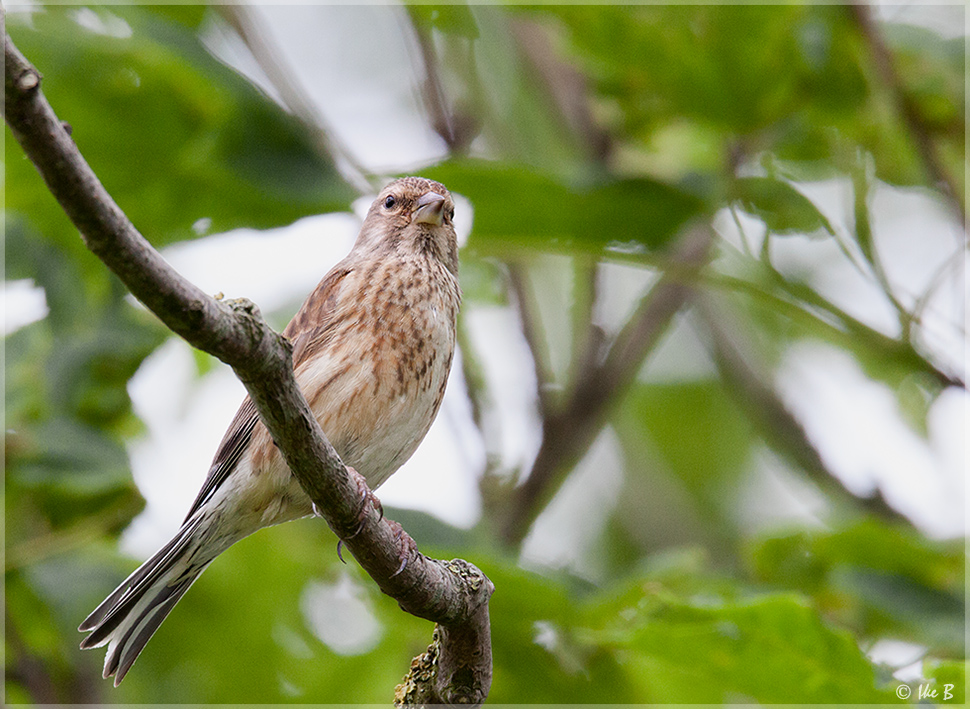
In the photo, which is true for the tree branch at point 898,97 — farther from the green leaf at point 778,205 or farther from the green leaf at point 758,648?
the green leaf at point 758,648

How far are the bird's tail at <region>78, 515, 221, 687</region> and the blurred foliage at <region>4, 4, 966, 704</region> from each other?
0.96m

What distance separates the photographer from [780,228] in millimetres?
5277

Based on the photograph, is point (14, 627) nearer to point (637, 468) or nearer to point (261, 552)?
point (261, 552)

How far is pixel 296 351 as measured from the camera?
158 inches

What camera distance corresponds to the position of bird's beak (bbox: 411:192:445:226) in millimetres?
4215

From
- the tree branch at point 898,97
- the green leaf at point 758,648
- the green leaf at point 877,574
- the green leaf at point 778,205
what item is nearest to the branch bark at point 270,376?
the green leaf at point 758,648

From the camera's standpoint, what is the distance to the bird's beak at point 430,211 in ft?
13.8

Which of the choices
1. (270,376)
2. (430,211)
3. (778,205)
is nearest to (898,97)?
(778,205)

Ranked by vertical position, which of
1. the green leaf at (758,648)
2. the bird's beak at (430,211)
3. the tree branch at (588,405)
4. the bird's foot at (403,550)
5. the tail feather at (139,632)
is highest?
the tree branch at (588,405)

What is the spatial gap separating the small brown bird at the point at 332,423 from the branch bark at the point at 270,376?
2.32 feet

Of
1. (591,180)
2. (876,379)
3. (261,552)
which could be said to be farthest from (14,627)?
(876,379)

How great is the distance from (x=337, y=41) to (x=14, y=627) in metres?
5.01

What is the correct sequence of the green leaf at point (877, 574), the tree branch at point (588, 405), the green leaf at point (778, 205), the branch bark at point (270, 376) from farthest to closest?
1. the tree branch at point (588, 405)
2. the green leaf at point (778, 205)
3. the green leaf at point (877, 574)
4. the branch bark at point (270, 376)

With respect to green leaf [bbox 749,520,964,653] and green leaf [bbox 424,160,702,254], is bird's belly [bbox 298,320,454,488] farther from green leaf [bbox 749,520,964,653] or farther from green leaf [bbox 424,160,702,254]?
green leaf [bbox 749,520,964,653]
